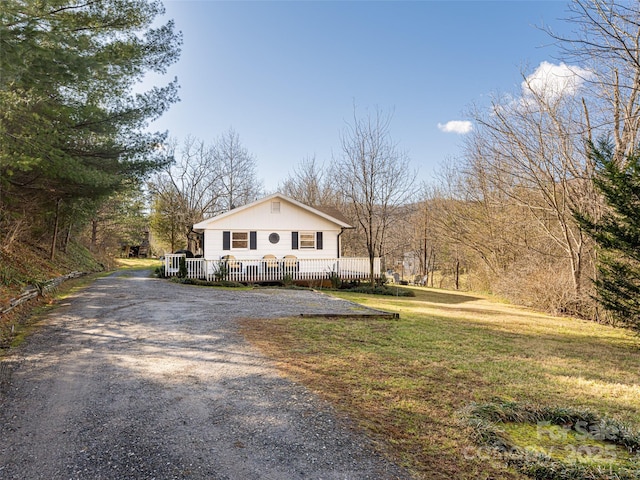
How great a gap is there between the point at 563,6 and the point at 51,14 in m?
9.01

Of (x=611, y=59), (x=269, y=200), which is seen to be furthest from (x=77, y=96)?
(x=611, y=59)

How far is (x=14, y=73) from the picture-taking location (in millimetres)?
6121

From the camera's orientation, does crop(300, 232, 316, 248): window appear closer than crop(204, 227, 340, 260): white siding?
No

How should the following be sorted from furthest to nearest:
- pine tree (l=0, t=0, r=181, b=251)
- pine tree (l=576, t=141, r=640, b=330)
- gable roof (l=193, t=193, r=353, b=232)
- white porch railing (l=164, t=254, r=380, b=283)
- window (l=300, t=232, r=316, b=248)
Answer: window (l=300, t=232, r=316, b=248)
gable roof (l=193, t=193, r=353, b=232)
white porch railing (l=164, t=254, r=380, b=283)
pine tree (l=0, t=0, r=181, b=251)
pine tree (l=576, t=141, r=640, b=330)

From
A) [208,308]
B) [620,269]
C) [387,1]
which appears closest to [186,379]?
[208,308]

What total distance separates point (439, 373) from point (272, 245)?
49.9 ft

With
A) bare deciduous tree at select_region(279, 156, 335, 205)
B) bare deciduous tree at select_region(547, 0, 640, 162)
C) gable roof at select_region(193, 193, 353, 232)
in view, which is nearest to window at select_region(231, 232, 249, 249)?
gable roof at select_region(193, 193, 353, 232)

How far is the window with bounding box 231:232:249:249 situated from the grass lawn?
1157 cm

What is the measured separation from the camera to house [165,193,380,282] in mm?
16312

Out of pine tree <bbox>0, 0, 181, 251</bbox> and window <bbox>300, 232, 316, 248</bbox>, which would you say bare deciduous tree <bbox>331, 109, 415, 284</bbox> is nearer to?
window <bbox>300, 232, 316, 248</bbox>

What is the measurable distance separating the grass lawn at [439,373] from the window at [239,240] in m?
11.6

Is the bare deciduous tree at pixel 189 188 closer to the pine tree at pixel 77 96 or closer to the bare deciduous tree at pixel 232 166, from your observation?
the bare deciduous tree at pixel 232 166

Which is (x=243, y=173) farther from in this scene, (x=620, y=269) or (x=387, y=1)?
(x=620, y=269)

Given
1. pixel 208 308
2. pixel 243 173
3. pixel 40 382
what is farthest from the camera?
pixel 243 173
